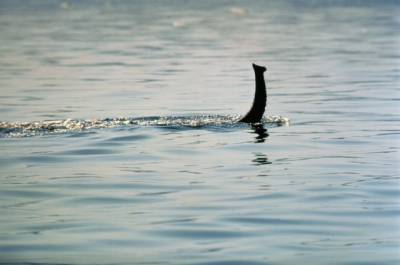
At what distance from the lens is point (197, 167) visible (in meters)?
12.9

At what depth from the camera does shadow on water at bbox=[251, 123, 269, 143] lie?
49.8 feet

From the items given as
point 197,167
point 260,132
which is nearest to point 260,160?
→ point 197,167

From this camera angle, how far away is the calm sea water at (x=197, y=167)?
348 inches

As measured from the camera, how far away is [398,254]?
852 cm

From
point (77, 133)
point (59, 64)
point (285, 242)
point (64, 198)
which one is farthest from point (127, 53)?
point (285, 242)

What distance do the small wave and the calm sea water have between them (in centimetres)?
3

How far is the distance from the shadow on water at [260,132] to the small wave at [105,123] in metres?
0.37

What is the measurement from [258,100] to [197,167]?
10.6ft

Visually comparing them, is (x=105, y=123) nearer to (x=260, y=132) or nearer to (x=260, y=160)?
(x=260, y=132)

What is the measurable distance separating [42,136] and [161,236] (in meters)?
6.88

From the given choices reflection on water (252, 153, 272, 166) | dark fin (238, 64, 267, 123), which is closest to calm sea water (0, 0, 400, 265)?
reflection on water (252, 153, 272, 166)

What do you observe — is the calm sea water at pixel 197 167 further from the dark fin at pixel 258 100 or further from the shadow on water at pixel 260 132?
the dark fin at pixel 258 100

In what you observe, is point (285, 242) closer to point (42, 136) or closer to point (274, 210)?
point (274, 210)

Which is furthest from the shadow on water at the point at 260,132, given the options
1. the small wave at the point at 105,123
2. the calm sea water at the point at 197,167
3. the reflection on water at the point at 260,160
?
the reflection on water at the point at 260,160
